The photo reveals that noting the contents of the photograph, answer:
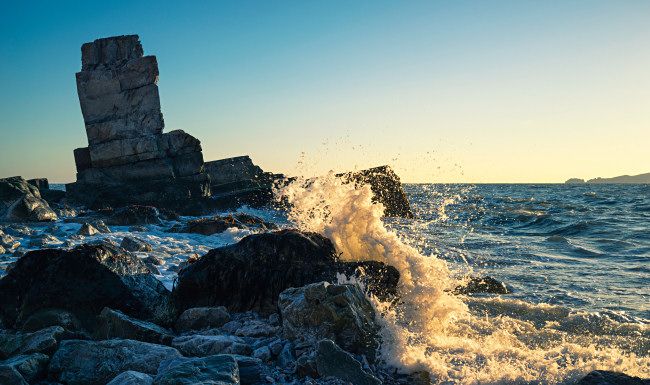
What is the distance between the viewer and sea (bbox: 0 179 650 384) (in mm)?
4242

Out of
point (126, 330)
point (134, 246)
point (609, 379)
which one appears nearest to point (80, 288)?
point (126, 330)

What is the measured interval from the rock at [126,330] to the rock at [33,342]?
0.32 metres

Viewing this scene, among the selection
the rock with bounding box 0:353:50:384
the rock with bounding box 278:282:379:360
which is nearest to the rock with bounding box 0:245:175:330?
the rock with bounding box 0:353:50:384

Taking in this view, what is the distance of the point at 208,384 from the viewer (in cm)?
308

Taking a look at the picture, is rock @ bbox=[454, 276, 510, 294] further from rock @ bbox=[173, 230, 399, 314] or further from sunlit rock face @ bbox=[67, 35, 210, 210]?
sunlit rock face @ bbox=[67, 35, 210, 210]

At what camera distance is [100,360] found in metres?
3.63

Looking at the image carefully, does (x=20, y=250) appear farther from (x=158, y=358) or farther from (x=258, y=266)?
(x=158, y=358)

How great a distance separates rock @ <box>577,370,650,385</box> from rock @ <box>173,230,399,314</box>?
2.25 m

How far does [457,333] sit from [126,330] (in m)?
3.00


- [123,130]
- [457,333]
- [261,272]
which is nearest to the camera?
[457,333]

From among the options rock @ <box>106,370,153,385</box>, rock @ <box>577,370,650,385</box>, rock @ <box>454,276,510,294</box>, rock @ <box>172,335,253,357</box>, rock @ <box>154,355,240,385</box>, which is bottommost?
rock @ <box>454,276,510,294</box>

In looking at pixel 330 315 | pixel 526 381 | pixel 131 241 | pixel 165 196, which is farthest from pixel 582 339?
pixel 165 196

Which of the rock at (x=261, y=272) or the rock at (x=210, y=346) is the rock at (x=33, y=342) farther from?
the rock at (x=261, y=272)

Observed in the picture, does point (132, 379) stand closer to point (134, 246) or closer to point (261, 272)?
point (261, 272)
